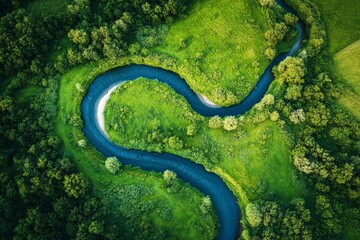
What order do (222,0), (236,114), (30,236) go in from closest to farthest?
(30,236), (236,114), (222,0)

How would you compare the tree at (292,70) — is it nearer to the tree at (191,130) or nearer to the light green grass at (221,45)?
the light green grass at (221,45)

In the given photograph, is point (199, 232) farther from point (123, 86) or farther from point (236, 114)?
point (123, 86)

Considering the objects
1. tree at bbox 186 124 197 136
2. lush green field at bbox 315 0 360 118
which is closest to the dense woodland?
tree at bbox 186 124 197 136

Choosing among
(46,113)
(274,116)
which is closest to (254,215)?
(274,116)

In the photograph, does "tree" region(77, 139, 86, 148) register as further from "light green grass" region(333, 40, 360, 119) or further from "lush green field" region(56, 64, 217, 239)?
"light green grass" region(333, 40, 360, 119)

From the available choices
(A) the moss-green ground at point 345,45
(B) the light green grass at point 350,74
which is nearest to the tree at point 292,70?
(A) the moss-green ground at point 345,45

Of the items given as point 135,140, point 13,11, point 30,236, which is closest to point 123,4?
point 13,11

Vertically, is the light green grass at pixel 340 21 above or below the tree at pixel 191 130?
above

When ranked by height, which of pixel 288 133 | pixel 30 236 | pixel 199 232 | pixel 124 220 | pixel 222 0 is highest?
pixel 222 0
